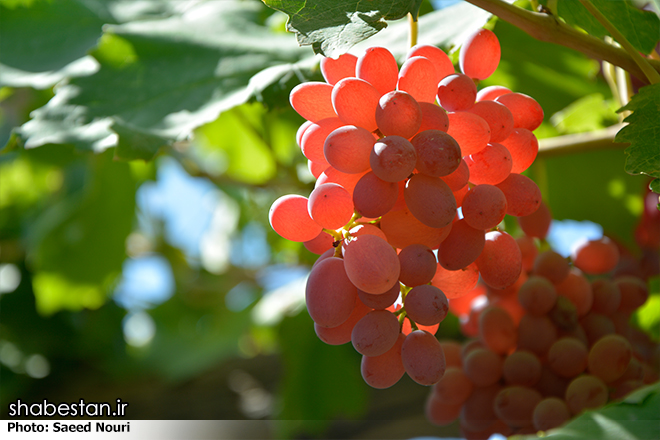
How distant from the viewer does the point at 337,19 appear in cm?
33

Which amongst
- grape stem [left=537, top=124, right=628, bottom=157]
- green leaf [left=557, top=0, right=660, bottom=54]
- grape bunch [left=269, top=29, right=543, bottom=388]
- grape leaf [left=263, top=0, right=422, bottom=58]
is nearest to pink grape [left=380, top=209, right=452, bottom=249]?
grape bunch [left=269, top=29, right=543, bottom=388]

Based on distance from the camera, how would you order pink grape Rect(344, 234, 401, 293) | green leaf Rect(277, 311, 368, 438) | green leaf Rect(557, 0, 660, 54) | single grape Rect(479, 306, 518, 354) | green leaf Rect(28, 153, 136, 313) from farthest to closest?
green leaf Rect(28, 153, 136, 313), green leaf Rect(277, 311, 368, 438), single grape Rect(479, 306, 518, 354), green leaf Rect(557, 0, 660, 54), pink grape Rect(344, 234, 401, 293)

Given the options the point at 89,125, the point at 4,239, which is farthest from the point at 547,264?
the point at 4,239

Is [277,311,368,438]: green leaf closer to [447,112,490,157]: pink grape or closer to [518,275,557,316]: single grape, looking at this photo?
[518,275,557,316]: single grape

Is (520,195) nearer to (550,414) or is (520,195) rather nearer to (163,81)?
(550,414)

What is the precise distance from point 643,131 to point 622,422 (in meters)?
0.21

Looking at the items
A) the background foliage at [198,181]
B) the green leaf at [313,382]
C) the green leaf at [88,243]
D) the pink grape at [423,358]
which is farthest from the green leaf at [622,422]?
the green leaf at [88,243]

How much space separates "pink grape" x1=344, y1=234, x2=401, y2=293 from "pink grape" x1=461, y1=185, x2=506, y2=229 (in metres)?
0.05

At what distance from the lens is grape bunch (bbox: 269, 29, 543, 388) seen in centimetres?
30

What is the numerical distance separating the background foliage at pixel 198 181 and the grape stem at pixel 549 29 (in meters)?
0.04

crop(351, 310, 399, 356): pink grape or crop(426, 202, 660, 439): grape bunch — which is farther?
crop(426, 202, 660, 439): grape bunch

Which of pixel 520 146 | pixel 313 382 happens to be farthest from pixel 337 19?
pixel 313 382

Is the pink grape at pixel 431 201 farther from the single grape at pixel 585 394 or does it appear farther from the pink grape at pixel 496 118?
the single grape at pixel 585 394

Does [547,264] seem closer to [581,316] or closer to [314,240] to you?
[581,316]
